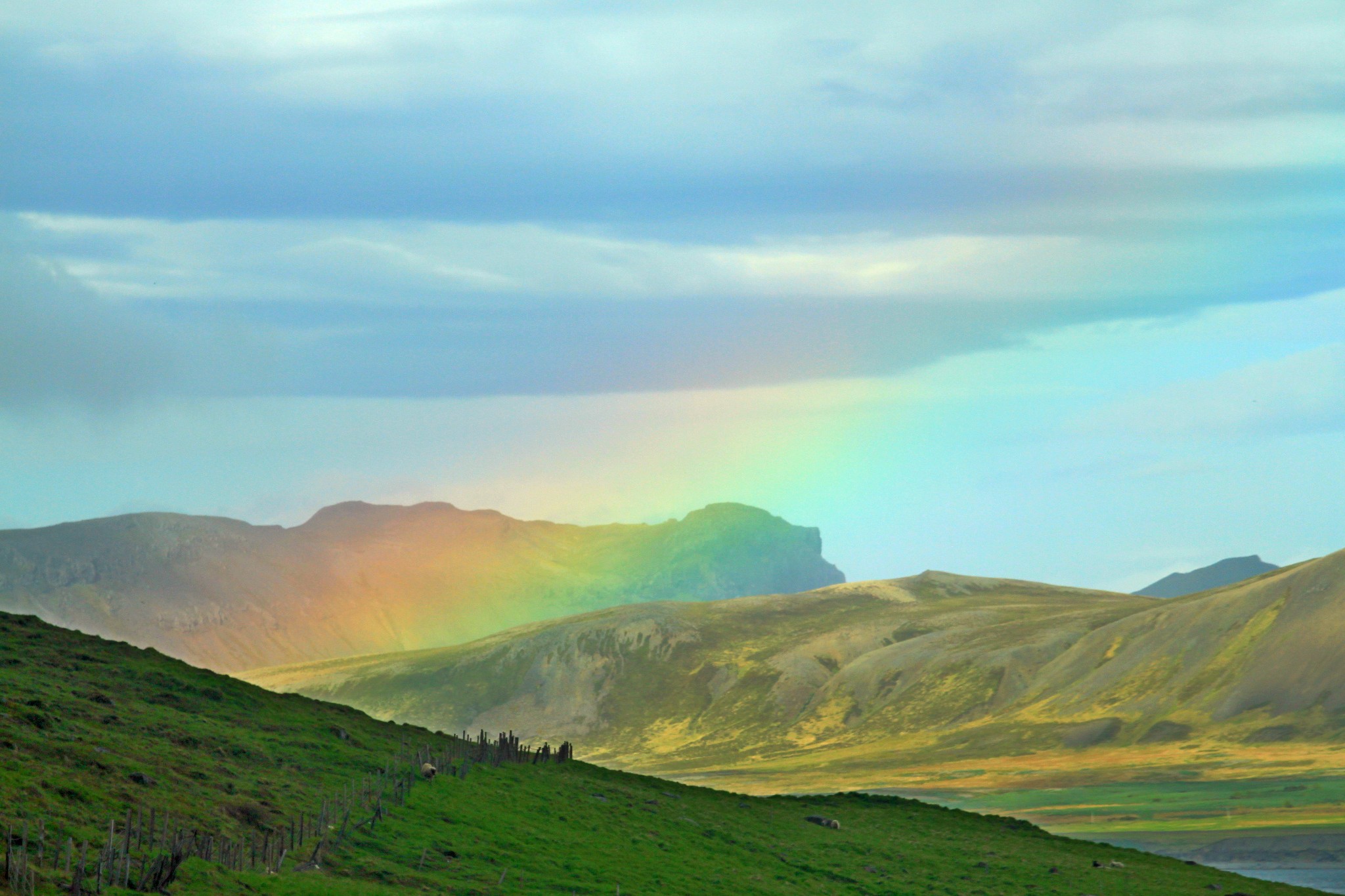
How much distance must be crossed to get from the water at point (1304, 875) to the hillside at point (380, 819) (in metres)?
37.3

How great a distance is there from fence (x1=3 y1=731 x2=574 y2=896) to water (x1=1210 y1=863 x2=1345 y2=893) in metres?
108

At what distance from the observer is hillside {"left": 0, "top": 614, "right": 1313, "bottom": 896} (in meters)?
49.2

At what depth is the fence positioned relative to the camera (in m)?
38.6

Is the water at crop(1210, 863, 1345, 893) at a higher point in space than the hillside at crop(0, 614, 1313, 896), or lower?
lower

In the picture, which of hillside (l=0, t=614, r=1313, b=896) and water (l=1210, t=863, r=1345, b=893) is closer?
hillside (l=0, t=614, r=1313, b=896)

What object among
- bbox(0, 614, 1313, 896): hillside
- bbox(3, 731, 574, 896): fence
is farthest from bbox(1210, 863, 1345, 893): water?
bbox(3, 731, 574, 896): fence

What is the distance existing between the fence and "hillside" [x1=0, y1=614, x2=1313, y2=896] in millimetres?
174

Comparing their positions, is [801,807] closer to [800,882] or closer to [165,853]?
[800,882]

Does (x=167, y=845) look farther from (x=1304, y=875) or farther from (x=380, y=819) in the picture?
(x=1304, y=875)

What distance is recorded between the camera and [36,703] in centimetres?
6775

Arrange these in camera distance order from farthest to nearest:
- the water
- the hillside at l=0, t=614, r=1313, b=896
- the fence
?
1. the water
2. the hillside at l=0, t=614, r=1313, b=896
3. the fence

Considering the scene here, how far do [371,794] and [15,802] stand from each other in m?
26.1

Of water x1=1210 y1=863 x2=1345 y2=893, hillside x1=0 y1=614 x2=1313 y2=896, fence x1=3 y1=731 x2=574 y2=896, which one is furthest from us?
water x1=1210 y1=863 x2=1345 y2=893

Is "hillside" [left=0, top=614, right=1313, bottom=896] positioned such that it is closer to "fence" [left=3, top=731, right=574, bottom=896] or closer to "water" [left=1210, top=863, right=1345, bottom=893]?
"fence" [left=3, top=731, right=574, bottom=896]
